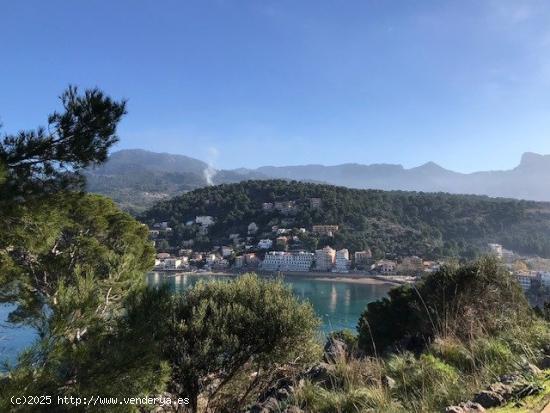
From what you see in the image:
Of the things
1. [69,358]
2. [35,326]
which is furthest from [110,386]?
[35,326]

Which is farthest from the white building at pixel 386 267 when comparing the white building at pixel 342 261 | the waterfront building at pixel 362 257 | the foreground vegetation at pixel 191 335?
the foreground vegetation at pixel 191 335

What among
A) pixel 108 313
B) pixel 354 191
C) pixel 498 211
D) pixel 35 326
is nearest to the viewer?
pixel 35 326

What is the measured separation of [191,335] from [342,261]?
181 feet

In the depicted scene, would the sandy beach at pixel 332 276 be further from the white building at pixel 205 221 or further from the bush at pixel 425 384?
the bush at pixel 425 384

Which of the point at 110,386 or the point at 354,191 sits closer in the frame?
the point at 110,386

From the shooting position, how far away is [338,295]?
136 ft

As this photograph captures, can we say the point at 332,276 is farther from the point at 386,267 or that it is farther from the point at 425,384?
the point at 425,384

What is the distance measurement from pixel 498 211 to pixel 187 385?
75.8 metres

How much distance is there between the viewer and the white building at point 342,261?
59.0 meters

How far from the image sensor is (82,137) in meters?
4.13

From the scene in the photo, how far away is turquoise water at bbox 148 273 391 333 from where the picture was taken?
28.8 metres

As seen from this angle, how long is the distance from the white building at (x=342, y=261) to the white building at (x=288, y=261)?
368 cm

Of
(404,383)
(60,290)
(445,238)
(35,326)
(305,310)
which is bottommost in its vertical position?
(445,238)

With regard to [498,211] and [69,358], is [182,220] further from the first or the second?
[69,358]
